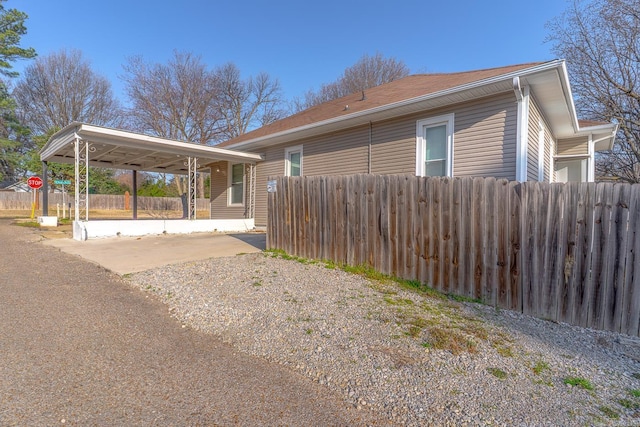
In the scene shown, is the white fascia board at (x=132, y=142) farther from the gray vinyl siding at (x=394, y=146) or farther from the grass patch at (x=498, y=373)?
the grass patch at (x=498, y=373)

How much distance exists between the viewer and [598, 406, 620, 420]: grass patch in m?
1.94

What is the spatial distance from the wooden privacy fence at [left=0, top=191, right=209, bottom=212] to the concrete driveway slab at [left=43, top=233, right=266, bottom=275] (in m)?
22.3

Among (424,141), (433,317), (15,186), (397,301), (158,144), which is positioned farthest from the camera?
(15,186)

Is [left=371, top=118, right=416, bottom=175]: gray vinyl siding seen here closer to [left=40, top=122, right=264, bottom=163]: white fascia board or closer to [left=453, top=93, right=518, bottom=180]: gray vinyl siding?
[left=453, top=93, right=518, bottom=180]: gray vinyl siding

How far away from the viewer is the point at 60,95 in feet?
95.3

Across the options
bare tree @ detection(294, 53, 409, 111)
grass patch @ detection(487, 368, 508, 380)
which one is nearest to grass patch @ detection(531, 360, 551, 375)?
grass patch @ detection(487, 368, 508, 380)

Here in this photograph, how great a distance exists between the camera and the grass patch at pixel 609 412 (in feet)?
6.35

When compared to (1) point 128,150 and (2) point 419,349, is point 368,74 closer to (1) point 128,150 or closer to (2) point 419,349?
(1) point 128,150

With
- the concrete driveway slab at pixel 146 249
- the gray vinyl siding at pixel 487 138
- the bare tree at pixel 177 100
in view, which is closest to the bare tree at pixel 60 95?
the bare tree at pixel 177 100

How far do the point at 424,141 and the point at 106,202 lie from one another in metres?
31.5

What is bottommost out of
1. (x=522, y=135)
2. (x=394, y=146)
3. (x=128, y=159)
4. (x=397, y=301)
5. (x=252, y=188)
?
(x=397, y=301)

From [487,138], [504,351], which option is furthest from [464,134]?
[504,351]

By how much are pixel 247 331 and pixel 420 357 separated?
5.29 feet

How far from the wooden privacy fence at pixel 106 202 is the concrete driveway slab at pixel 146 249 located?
22296mm
